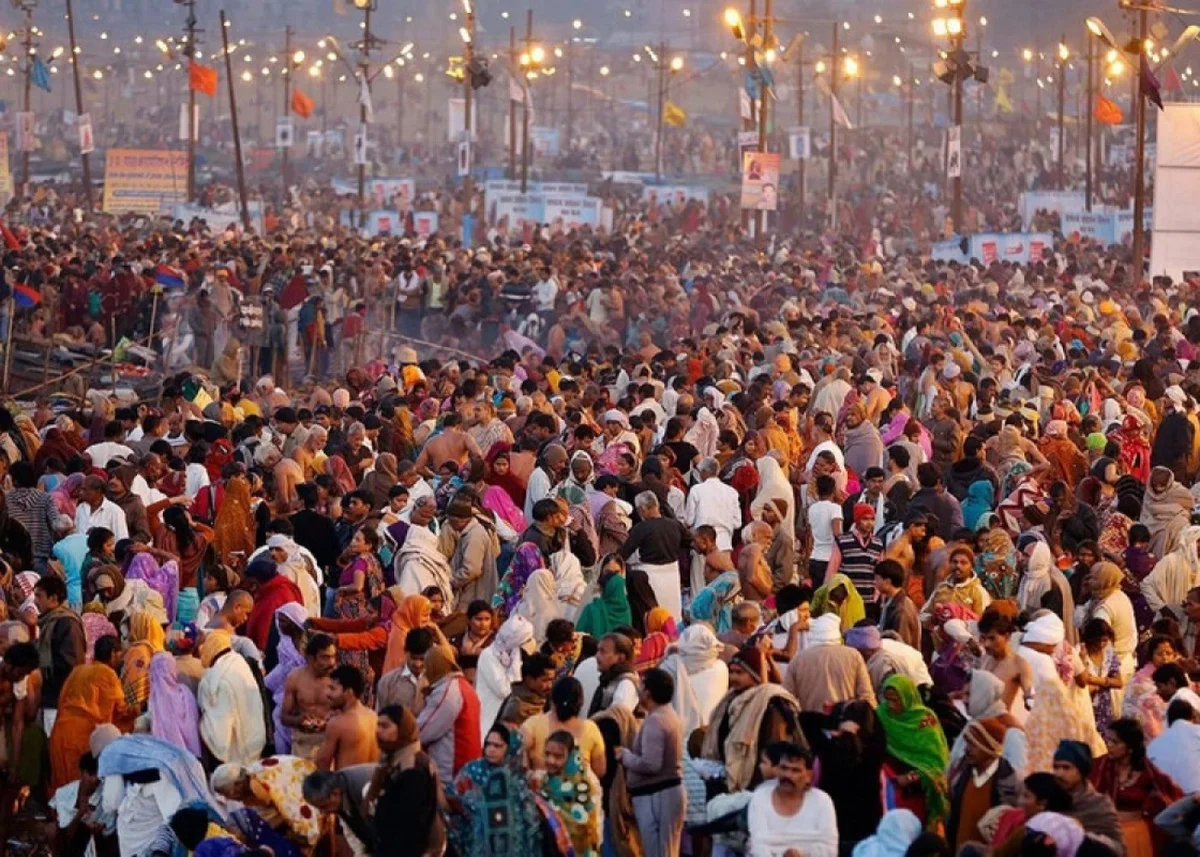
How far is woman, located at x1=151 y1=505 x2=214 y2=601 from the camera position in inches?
638

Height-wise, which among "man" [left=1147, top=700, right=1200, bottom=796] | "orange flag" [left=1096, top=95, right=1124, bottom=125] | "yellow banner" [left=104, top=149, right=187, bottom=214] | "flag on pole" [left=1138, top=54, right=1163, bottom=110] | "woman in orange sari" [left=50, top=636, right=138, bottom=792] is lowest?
"woman in orange sari" [left=50, top=636, right=138, bottom=792]

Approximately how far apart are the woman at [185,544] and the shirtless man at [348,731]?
473 centimetres

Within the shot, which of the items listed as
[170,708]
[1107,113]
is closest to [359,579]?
[170,708]

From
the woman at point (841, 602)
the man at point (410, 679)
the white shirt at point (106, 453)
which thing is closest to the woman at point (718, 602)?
the woman at point (841, 602)

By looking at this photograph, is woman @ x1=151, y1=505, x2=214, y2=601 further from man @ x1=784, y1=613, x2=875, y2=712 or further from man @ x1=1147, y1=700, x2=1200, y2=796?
man @ x1=1147, y1=700, x2=1200, y2=796

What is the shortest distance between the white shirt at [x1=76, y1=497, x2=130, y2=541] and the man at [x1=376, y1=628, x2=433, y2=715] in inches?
170

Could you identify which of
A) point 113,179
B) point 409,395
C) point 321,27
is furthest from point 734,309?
point 321,27

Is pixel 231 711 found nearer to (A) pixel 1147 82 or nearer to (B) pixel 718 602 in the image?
(B) pixel 718 602

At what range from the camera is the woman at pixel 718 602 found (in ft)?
46.3

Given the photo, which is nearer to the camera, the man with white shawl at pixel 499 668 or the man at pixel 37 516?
the man with white shawl at pixel 499 668

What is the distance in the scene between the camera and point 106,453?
63.3 feet

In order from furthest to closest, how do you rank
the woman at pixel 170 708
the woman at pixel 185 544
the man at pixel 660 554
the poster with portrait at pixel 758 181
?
the poster with portrait at pixel 758 181 < the woman at pixel 185 544 < the man at pixel 660 554 < the woman at pixel 170 708

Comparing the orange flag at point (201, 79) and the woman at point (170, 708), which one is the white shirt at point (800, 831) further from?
the orange flag at point (201, 79)

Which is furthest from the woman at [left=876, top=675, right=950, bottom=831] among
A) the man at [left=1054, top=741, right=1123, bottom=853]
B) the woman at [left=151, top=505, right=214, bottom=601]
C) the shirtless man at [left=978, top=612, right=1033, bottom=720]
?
the woman at [left=151, top=505, right=214, bottom=601]
